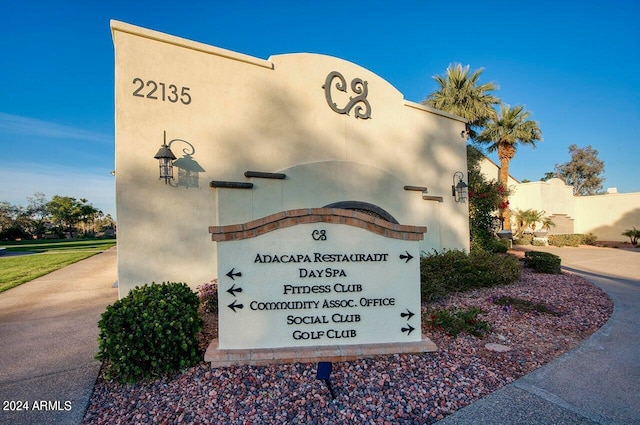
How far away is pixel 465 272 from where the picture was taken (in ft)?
26.5

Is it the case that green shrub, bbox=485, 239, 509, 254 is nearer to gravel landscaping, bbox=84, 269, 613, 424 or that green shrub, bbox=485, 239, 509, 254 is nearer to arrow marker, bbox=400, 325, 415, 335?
gravel landscaping, bbox=84, 269, 613, 424

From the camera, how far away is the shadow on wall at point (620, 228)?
26.7 metres

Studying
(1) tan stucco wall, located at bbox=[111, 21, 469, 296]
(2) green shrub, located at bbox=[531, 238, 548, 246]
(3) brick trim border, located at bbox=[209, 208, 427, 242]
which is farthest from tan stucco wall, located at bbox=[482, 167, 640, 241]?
(3) brick trim border, located at bbox=[209, 208, 427, 242]

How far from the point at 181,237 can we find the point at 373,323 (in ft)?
15.1

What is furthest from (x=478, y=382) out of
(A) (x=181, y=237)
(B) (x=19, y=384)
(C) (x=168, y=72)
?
(C) (x=168, y=72)

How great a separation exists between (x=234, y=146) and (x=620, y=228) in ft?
114

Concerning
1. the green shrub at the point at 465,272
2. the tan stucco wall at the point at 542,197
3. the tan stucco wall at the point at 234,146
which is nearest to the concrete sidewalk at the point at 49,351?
the tan stucco wall at the point at 234,146

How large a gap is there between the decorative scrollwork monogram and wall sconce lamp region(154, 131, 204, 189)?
3.89 metres

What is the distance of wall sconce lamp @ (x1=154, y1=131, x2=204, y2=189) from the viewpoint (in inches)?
252

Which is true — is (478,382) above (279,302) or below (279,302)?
below

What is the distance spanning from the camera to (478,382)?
3.48m

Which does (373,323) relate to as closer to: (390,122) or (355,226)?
(355,226)

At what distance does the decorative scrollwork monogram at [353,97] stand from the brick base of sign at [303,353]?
6.51m

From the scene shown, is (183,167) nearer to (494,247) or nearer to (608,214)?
(494,247)
